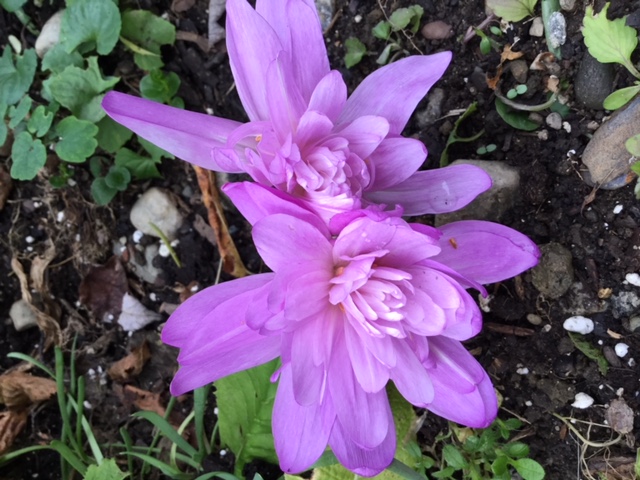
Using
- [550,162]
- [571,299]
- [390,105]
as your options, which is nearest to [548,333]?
[571,299]

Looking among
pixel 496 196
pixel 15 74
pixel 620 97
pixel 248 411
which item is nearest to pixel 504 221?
pixel 496 196

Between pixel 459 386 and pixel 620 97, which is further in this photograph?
pixel 620 97

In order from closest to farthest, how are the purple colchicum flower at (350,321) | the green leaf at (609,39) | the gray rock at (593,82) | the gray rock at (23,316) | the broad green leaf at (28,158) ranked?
the purple colchicum flower at (350,321)
the green leaf at (609,39)
the gray rock at (593,82)
the broad green leaf at (28,158)
the gray rock at (23,316)

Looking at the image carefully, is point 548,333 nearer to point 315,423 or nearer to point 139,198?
point 315,423

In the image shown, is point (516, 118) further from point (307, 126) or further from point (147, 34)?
point (147, 34)

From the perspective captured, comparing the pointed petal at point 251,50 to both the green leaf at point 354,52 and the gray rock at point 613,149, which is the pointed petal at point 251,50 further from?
the gray rock at point 613,149

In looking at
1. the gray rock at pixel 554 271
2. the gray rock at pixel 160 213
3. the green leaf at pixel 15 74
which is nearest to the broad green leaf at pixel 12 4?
the green leaf at pixel 15 74

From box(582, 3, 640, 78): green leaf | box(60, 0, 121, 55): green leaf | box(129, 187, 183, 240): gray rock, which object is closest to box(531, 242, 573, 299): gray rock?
box(582, 3, 640, 78): green leaf
